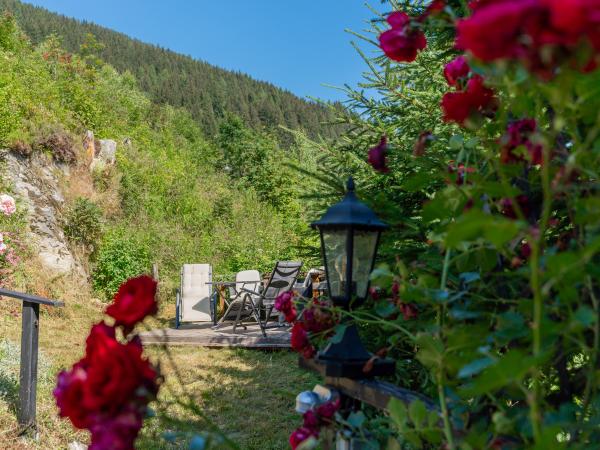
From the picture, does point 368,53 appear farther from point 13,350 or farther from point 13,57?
point 13,57

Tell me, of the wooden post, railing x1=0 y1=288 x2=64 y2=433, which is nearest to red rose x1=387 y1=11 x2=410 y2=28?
railing x1=0 y1=288 x2=64 y2=433

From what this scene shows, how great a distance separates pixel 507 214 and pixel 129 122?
14.7 meters

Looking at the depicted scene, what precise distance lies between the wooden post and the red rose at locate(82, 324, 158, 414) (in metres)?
2.96

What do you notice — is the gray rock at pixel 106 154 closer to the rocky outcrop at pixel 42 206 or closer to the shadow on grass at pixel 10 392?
the rocky outcrop at pixel 42 206

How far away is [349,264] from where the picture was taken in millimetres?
1341

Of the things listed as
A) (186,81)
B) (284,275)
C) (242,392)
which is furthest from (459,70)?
(186,81)

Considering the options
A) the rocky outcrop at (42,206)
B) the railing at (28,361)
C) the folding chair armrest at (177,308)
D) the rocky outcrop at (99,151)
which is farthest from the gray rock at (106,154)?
the railing at (28,361)

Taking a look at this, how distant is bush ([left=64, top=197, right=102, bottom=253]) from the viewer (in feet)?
27.7

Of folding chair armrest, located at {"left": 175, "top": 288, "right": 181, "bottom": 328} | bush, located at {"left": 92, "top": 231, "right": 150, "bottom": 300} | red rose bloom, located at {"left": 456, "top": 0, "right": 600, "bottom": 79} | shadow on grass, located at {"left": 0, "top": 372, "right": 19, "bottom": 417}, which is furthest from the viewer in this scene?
bush, located at {"left": 92, "top": 231, "right": 150, "bottom": 300}

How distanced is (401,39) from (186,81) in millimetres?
29621

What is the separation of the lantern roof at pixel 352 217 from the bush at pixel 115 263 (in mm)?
7342

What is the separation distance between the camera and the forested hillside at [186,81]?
25.2 m

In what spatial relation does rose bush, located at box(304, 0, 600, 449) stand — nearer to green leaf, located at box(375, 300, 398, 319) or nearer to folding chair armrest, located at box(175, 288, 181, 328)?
green leaf, located at box(375, 300, 398, 319)

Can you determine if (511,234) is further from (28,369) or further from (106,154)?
(106,154)
